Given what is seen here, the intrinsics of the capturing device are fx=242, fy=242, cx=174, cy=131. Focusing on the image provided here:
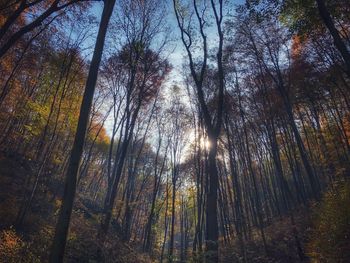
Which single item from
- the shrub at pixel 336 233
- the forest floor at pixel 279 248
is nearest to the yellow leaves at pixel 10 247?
the forest floor at pixel 279 248

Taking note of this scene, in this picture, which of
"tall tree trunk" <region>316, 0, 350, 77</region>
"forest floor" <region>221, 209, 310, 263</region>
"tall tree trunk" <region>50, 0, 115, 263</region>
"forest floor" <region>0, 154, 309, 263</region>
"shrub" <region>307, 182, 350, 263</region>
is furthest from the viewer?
"forest floor" <region>221, 209, 310, 263</region>

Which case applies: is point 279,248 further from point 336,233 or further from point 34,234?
point 34,234

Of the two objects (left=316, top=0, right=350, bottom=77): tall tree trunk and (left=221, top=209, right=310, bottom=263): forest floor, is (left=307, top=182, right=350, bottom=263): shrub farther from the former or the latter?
(left=316, top=0, right=350, bottom=77): tall tree trunk

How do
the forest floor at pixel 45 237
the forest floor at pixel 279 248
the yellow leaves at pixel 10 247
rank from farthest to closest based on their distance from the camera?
the forest floor at pixel 279 248 < the forest floor at pixel 45 237 < the yellow leaves at pixel 10 247

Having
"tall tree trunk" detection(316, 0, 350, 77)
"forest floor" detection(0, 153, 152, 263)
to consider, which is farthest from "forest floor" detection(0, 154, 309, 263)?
"tall tree trunk" detection(316, 0, 350, 77)

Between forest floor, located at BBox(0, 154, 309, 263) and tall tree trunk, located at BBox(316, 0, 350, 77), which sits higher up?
tall tree trunk, located at BBox(316, 0, 350, 77)

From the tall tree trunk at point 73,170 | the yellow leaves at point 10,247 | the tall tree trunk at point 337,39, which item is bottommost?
the yellow leaves at point 10,247

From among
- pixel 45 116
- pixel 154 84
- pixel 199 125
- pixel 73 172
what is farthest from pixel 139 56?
pixel 73 172

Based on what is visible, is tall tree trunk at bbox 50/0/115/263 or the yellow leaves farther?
the yellow leaves

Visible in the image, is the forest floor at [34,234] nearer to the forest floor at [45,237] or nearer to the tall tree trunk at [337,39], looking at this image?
the forest floor at [45,237]

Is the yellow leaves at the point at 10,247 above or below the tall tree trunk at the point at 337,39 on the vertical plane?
below

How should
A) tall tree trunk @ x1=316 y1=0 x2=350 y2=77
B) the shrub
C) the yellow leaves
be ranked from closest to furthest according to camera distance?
the shrub, the yellow leaves, tall tree trunk @ x1=316 y1=0 x2=350 y2=77

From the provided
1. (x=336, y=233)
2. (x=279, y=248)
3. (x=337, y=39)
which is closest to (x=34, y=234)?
(x=336, y=233)

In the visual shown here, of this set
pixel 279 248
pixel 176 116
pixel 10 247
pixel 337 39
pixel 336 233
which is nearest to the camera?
pixel 336 233
